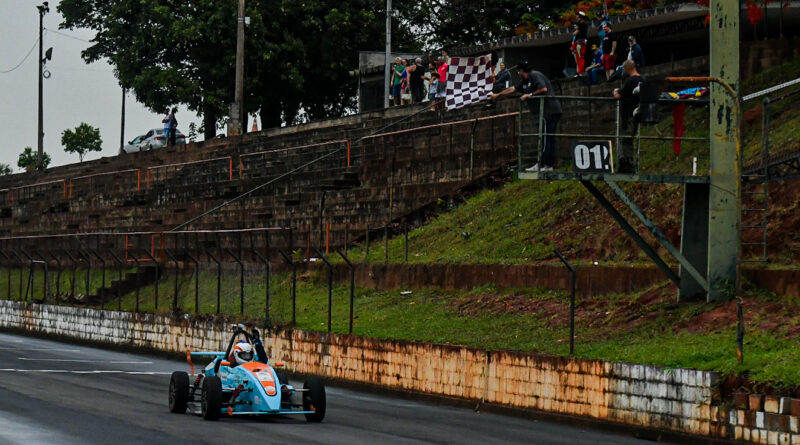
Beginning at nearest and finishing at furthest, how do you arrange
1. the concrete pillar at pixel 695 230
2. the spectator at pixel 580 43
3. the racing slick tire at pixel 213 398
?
the racing slick tire at pixel 213 398
the concrete pillar at pixel 695 230
the spectator at pixel 580 43

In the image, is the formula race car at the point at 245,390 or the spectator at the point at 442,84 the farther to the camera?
the spectator at the point at 442,84

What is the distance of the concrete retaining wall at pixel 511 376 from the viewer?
18.1 meters

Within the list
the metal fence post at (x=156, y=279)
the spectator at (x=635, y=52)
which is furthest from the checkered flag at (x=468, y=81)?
the metal fence post at (x=156, y=279)

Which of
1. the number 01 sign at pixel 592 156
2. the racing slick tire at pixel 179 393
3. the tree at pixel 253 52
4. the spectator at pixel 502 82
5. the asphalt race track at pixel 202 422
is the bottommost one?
the asphalt race track at pixel 202 422

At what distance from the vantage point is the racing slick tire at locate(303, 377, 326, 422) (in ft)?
63.9

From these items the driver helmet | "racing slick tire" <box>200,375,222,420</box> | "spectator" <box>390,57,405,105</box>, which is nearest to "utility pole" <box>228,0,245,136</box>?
"spectator" <box>390,57,405,105</box>

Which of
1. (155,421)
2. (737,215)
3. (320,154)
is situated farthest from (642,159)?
(320,154)

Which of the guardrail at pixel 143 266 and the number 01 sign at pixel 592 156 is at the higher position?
the number 01 sign at pixel 592 156

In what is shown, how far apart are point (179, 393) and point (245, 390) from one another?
3.82 feet

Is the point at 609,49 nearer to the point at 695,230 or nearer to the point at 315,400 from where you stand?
the point at 695,230

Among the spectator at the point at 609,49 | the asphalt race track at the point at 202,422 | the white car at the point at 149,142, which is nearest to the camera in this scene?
the asphalt race track at the point at 202,422

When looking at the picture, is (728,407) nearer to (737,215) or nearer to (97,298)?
(737,215)

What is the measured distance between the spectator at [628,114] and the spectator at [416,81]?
22127 mm

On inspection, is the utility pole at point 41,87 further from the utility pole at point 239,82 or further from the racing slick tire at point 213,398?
the racing slick tire at point 213,398
